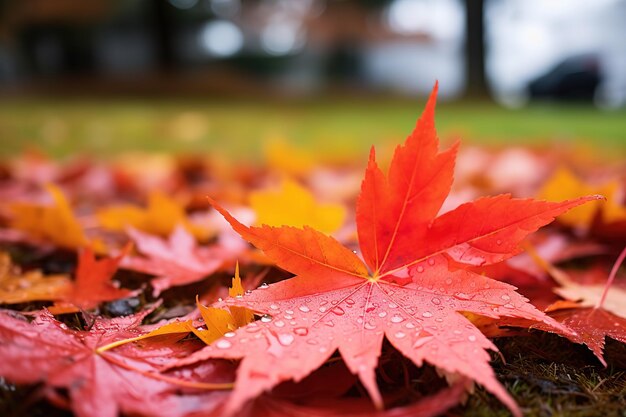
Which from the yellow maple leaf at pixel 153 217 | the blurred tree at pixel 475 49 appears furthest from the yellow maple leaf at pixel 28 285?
the blurred tree at pixel 475 49

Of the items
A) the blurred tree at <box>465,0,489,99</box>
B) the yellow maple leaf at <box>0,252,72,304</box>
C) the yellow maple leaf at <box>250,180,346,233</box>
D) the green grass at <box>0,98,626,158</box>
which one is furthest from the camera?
the blurred tree at <box>465,0,489,99</box>

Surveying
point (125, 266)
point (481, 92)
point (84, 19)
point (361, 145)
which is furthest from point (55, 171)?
point (84, 19)

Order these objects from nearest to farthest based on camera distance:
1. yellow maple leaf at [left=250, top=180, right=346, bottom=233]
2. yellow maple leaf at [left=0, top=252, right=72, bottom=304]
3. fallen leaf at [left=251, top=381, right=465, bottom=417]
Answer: fallen leaf at [left=251, top=381, right=465, bottom=417]
yellow maple leaf at [left=0, top=252, right=72, bottom=304]
yellow maple leaf at [left=250, top=180, right=346, bottom=233]

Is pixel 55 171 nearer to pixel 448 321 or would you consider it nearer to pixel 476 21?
pixel 448 321

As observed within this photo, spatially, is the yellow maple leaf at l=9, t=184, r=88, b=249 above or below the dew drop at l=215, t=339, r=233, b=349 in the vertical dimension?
below

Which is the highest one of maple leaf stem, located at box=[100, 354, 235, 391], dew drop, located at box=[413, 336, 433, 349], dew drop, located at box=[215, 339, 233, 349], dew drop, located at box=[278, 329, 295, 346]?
dew drop, located at box=[215, 339, 233, 349]

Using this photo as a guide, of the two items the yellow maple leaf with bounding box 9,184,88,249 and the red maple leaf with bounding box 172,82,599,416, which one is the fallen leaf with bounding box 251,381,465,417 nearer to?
the red maple leaf with bounding box 172,82,599,416

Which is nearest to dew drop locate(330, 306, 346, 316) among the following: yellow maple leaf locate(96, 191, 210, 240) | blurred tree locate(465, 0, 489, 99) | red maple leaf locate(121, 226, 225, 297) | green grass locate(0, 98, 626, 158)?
red maple leaf locate(121, 226, 225, 297)
